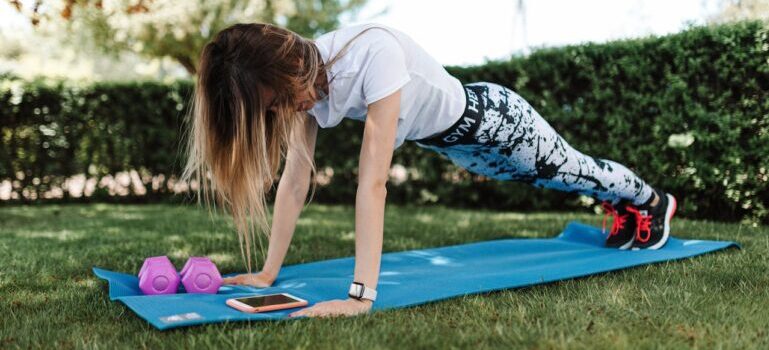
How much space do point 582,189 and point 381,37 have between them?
1.59m

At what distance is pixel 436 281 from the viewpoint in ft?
8.96

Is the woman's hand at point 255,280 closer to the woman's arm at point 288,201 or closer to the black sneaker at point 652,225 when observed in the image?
the woman's arm at point 288,201

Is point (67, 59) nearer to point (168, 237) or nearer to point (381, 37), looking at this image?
point (168, 237)

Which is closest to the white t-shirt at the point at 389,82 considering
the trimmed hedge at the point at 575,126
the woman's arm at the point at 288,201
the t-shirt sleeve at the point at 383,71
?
the t-shirt sleeve at the point at 383,71

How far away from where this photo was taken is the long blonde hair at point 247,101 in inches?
86.1

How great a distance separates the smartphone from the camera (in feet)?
7.11

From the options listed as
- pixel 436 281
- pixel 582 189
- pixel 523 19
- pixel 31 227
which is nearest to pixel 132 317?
pixel 436 281

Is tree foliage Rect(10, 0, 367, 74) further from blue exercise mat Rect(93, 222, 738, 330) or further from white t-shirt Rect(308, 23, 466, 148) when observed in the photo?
white t-shirt Rect(308, 23, 466, 148)

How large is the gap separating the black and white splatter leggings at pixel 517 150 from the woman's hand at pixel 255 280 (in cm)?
97

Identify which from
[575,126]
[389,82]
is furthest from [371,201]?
[575,126]

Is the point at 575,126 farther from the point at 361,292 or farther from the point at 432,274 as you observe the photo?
the point at 361,292

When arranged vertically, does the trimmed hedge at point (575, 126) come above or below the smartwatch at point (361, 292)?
above

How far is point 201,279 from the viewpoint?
2.58 m

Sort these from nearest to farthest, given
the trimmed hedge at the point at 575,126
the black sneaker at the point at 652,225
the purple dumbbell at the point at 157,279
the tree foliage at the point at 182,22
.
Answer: the purple dumbbell at the point at 157,279 → the black sneaker at the point at 652,225 → the trimmed hedge at the point at 575,126 → the tree foliage at the point at 182,22
